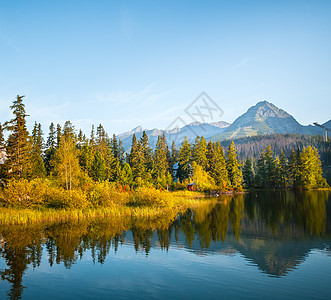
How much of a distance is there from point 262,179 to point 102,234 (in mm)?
78618

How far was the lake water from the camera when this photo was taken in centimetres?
1116

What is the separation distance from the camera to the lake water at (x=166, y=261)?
11.2 meters

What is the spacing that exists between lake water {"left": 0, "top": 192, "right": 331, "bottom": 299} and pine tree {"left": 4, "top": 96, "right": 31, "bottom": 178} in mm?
14373

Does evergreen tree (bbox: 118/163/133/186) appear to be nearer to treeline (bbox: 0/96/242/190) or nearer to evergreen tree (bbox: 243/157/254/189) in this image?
treeline (bbox: 0/96/242/190)

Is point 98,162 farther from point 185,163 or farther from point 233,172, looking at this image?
point 233,172

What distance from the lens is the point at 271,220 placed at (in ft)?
92.3

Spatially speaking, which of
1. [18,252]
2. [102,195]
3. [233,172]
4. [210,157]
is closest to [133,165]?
[210,157]

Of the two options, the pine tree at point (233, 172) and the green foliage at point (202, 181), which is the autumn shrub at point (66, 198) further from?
the pine tree at point (233, 172)

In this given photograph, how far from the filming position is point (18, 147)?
3556cm

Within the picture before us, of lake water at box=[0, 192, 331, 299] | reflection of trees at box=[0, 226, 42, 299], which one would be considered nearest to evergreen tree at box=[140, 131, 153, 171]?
lake water at box=[0, 192, 331, 299]

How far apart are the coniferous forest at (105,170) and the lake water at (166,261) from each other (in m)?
7.04

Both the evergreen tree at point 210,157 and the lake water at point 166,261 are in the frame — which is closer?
the lake water at point 166,261

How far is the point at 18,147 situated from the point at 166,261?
29670mm

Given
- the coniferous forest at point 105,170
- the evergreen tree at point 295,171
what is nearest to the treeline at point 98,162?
the coniferous forest at point 105,170
